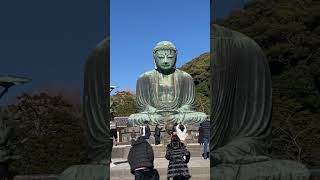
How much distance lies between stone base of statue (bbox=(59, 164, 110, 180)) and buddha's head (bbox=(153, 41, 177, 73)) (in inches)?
363

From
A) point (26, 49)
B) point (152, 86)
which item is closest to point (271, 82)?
point (26, 49)

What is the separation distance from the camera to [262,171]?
23.2 feet

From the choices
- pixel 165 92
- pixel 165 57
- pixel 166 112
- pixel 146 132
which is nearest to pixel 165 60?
pixel 165 57

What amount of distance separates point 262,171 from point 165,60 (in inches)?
374

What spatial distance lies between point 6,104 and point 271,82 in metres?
3.75

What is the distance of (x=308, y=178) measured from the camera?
717cm

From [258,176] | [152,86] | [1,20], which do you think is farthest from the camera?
[152,86]

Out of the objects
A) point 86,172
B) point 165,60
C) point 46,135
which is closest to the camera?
point 86,172

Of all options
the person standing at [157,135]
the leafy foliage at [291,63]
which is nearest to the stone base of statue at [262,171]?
the leafy foliage at [291,63]

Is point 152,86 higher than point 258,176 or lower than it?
higher

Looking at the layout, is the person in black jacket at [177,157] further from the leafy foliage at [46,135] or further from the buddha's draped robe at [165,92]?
the buddha's draped robe at [165,92]

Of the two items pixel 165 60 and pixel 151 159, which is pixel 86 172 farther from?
pixel 165 60

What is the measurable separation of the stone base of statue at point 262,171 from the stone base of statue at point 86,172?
1.41 m

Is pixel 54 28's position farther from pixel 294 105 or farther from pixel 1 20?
pixel 294 105
